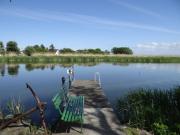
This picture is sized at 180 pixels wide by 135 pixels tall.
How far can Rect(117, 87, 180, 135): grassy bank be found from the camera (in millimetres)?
8393

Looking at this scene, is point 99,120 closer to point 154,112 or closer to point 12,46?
point 154,112

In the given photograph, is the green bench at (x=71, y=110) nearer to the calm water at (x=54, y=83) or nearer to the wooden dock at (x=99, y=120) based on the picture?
the wooden dock at (x=99, y=120)

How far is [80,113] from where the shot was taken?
→ 27.3ft

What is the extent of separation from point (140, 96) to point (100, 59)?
52.0 m

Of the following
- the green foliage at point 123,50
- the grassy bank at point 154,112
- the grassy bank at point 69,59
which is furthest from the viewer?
the green foliage at point 123,50

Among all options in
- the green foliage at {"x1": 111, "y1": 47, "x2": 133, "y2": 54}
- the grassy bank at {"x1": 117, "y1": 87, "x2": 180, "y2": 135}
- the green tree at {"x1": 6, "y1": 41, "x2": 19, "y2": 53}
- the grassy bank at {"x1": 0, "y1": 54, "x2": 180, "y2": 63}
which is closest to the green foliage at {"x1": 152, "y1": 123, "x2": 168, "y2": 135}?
the grassy bank at {"x1": 117, "y1": 87, "x2": 180, "y2": 135}

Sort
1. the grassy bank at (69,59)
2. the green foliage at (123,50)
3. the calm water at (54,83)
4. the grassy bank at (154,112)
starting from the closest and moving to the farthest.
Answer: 1. the grassy bank at (154,112)
2. the calm water at (54,83)
3. the grassy bank at (69,59)
4. the green foliage at (123,50)

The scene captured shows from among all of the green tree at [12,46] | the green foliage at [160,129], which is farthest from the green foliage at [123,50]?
the green foliage at [160,129]

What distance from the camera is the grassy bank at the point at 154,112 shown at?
8.39 m

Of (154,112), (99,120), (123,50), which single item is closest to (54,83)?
(99,120)

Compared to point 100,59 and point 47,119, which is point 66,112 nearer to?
point 47,119

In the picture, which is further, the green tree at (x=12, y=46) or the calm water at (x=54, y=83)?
the green tree at (x=12, y=46)

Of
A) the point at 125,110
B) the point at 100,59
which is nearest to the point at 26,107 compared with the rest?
the point at 125,110

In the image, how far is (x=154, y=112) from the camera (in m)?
9.23
